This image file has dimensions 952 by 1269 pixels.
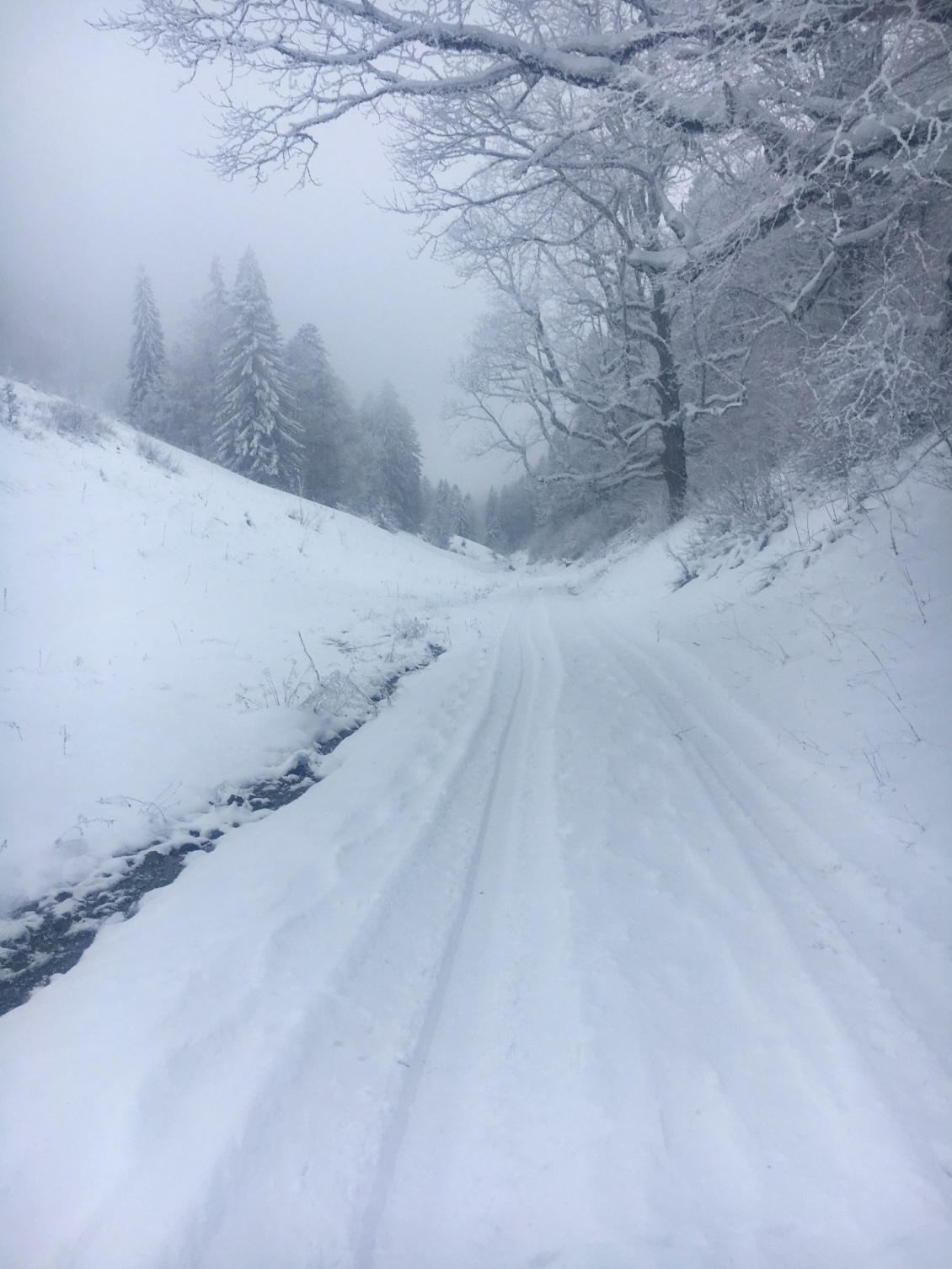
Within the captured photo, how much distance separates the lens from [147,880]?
134 inches

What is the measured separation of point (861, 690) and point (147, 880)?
494 cm

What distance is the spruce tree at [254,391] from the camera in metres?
27.8

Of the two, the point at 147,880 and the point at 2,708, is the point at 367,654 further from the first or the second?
the point at 147,880

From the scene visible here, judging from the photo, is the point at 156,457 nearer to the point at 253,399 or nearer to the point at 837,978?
the point at 253,399

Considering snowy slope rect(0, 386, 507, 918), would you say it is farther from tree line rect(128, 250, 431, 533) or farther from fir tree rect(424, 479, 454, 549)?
fir tree rect(424, 479, 454, 549)

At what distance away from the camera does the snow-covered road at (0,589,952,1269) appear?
160cm

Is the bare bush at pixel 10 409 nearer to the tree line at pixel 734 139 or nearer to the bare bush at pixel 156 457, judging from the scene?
the bare bush at pixel 156 457

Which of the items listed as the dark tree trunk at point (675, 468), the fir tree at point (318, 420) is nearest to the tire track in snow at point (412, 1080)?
the dark tree trunk at point (675, 468)

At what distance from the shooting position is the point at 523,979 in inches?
97.5

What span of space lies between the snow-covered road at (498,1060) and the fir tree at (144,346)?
38.7m

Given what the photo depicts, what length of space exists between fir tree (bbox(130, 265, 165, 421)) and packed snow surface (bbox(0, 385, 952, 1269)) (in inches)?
1370

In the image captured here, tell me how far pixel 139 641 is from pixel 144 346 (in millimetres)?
36090

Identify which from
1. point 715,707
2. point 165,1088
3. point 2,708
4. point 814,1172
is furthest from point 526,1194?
point 2,708

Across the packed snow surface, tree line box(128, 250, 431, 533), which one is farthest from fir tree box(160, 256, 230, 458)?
the packed snow surface
